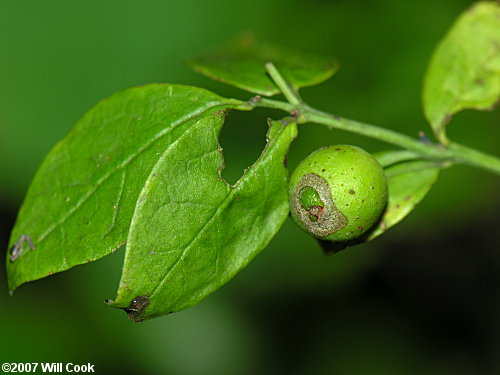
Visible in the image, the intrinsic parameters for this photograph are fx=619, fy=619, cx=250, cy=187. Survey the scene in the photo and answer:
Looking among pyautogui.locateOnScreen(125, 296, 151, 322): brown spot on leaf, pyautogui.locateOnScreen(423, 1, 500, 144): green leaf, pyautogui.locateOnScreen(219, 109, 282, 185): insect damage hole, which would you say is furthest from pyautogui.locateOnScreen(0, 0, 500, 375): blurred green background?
pyautogui.locateOnScreen(125, 296, 151, 322): brown spot on leaf

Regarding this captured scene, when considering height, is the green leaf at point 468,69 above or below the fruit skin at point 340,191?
below

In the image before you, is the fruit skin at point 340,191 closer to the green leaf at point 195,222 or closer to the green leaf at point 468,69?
the green leaf at point 195,222

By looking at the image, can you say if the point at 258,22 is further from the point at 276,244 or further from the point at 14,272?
the point at 14,272

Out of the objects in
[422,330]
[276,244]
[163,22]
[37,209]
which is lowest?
[422,330]

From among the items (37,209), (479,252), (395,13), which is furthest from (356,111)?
(37,209)

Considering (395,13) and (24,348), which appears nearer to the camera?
(24,348)

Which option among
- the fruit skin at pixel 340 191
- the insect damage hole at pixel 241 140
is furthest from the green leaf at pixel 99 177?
the insect damage hole at pixel 241 140

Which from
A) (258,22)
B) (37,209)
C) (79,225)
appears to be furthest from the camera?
(258,22)
